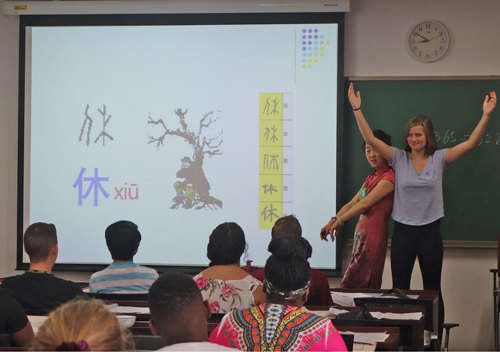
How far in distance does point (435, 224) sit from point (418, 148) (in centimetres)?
54

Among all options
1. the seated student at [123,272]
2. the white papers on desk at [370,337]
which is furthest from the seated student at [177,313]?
the seated student at [123,272]

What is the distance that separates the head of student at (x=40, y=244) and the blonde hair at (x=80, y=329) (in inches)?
62.4

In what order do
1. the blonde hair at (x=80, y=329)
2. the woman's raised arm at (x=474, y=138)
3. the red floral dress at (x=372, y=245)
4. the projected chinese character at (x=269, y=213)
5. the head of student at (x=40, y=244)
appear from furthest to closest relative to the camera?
1. the projected chinese character at (x=269, y=213)
2. the red floral dress at (x=372, y=245)
3. the woman's raised arm at (x=474, y=138)
4. the head of student at (x=40, y=244)
5. the blonde hair at (x=80, y=329)

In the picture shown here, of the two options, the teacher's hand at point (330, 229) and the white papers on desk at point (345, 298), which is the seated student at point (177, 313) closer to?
the white papers on desk at point (345, 298)

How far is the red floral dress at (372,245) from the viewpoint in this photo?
3984 millimetres

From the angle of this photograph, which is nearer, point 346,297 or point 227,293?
point 227,293

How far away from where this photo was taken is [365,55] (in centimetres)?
456

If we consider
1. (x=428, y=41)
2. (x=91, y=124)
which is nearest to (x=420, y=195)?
(x=428, y=41)

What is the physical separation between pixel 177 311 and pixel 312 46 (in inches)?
134

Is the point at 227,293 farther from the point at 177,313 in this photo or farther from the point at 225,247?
the point at 177,313

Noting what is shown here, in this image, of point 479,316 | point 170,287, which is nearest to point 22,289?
point 170,287

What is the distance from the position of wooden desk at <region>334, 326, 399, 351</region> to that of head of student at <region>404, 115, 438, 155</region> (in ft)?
7.38

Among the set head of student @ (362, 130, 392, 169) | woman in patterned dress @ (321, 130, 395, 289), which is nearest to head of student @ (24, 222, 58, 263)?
woman in patterned dress @ (321, 130, 395, 289)

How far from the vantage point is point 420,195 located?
3.90 meters
